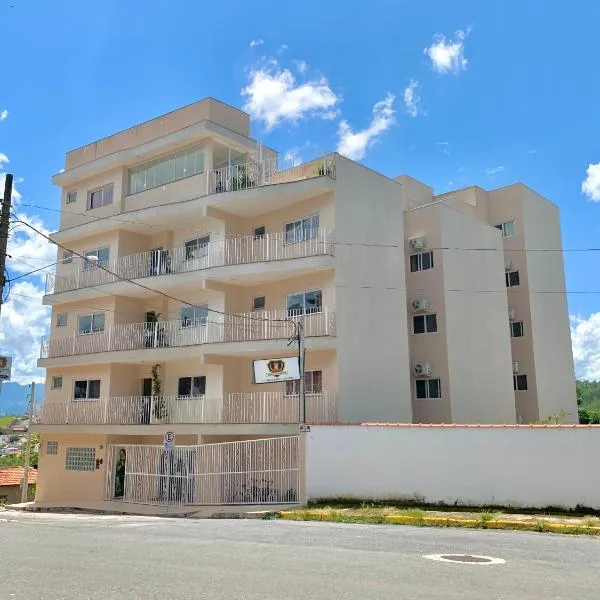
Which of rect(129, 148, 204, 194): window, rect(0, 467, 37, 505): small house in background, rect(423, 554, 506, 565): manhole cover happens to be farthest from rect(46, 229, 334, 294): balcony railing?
rect(0, 467, 37, 505): small house in background

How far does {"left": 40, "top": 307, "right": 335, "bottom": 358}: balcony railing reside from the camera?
22.5 meters

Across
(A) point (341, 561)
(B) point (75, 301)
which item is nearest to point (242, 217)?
(B) point (75, 301)

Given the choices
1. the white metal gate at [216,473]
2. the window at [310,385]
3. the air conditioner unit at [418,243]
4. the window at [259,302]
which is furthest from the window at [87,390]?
the air conditioner unit at [418,243]

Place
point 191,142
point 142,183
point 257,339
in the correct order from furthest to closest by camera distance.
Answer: point 142,183 < point 191,142 < point 257,339

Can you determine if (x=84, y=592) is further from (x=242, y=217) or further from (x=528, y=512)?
(x=242, y=217)

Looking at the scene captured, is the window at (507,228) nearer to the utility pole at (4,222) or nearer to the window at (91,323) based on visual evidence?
the window at (91,323)

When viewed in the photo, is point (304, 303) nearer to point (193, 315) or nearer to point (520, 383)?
point (193, 315)

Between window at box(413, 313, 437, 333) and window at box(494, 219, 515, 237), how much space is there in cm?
821

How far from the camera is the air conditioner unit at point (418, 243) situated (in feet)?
88.5

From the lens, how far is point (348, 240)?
75.8ft

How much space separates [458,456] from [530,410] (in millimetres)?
15326

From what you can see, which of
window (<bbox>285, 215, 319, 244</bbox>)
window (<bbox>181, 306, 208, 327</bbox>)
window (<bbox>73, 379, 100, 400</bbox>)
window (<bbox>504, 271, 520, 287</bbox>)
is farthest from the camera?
window (<bbox>504, 271, 520, 287</bbox>)

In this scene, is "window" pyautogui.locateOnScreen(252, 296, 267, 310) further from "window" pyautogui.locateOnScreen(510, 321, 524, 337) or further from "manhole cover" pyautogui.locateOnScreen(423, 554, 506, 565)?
"manhole cover" pyautogui.locateOnScreen(423, 554, 506, 565)

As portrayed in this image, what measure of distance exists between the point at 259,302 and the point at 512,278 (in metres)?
13.6
